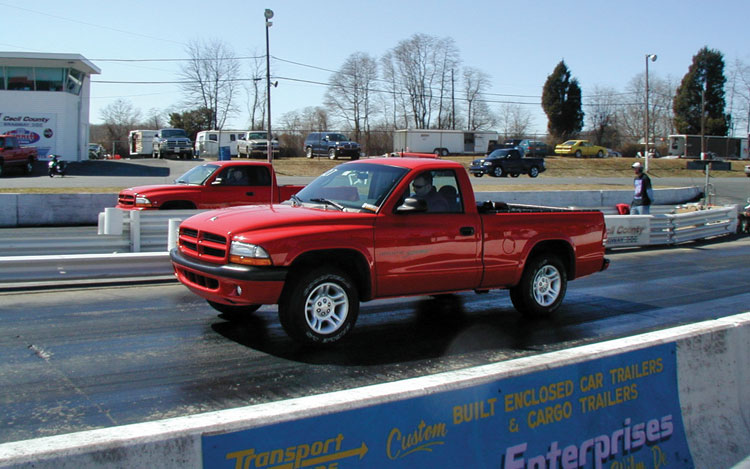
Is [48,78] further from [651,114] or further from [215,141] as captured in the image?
[651,114]

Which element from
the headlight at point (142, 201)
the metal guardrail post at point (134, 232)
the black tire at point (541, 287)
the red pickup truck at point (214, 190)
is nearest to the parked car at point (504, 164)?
the red pickup truck at point (214, 190)

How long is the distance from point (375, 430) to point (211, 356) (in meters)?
3.41

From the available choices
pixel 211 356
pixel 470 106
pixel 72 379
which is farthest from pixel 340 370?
pixel 470 106

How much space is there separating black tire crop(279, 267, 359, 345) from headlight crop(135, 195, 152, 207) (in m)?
8.47

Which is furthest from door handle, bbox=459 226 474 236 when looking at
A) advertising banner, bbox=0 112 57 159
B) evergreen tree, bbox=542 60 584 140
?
evergreen tree, bbox=542 60 584 140

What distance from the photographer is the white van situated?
2050 inches

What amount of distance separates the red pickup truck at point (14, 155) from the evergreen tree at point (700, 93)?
74.3 metres

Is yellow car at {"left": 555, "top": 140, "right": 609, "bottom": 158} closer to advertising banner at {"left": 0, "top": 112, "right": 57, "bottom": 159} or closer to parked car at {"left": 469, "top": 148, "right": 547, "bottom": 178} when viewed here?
parked car at {"left": 469, "top": 148, "right": 547, "bottom": 178}

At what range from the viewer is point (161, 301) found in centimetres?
819

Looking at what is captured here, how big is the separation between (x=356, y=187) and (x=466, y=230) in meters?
1.26

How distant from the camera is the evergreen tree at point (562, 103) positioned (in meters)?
79.9

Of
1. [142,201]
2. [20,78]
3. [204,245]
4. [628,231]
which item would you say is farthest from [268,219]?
[20,78]

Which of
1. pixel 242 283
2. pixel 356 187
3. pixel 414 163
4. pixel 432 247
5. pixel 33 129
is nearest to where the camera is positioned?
pixel 242 283

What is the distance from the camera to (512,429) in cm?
331
